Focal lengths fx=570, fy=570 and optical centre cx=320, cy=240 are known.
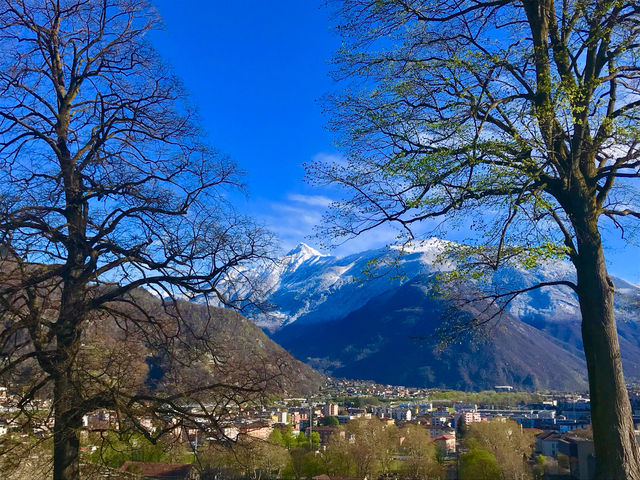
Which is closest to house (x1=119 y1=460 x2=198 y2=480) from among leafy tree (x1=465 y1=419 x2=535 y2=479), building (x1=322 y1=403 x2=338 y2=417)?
leafy tree (x1=465 y1=419 x2=535 y2=479)

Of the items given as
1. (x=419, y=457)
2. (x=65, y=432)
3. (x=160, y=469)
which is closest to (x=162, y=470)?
(x=160, y=469)

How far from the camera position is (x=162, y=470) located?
298 inches

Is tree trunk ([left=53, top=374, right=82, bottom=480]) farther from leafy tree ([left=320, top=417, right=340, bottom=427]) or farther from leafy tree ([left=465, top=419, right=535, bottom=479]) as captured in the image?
leafy tree ([left=320, top=417, right=340, bottom=427])

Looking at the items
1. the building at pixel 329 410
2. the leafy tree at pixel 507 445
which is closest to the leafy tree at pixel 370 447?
the leafy tree at pixel 507 445

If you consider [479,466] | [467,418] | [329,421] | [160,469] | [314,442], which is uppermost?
[160,469]

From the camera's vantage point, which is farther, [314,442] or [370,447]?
[314,442]

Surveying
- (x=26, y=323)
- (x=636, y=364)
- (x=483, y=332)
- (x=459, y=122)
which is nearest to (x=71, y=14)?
(x=26, y=323)

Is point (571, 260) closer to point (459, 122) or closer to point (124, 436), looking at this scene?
point (459, 122)

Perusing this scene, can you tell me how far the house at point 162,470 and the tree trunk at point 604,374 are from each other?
4373mm

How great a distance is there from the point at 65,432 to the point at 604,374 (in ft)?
14.5

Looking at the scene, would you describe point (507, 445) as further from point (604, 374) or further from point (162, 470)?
point (604, 374)

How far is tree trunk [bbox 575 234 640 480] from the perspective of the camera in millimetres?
4445

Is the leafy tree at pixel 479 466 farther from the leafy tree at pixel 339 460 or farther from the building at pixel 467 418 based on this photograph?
the building at pixel 467 418

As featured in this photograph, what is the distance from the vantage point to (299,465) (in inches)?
1070
